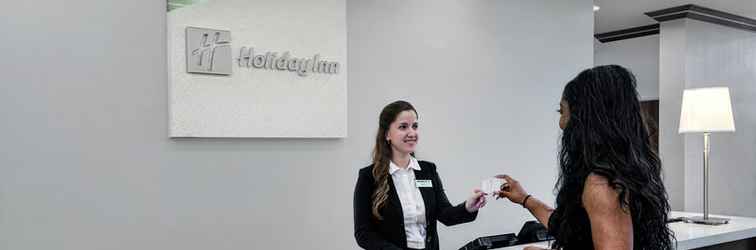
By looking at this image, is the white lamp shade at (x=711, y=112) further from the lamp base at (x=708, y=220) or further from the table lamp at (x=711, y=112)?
the lamp base at (x=708, y=220)

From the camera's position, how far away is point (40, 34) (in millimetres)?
3025

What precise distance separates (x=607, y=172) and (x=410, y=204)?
1292 mm

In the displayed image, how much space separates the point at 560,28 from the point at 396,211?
305cm

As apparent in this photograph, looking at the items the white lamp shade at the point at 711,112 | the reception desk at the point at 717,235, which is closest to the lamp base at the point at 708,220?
the reception desk at the point at 717,235

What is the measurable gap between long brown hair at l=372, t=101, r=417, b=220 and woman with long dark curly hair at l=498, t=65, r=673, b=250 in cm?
107

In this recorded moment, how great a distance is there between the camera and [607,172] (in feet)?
5.37

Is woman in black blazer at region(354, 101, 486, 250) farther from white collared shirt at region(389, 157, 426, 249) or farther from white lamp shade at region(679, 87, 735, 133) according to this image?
white lamp shade at region(679, 87, 735, 133)

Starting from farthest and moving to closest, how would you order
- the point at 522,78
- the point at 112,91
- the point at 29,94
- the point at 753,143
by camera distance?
the point at 753,143, the point at 522,78, the point at 112,91, the point at 29,94

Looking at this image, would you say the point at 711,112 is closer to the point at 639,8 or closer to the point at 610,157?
the point at 639,8

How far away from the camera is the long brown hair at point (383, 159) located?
2775mm

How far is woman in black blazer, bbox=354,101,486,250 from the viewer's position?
277 cm

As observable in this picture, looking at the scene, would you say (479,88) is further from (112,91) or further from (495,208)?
(112,91)

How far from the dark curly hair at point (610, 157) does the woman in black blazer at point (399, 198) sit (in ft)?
3.40

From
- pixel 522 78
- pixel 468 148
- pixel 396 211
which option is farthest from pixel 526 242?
pixel 522 78
